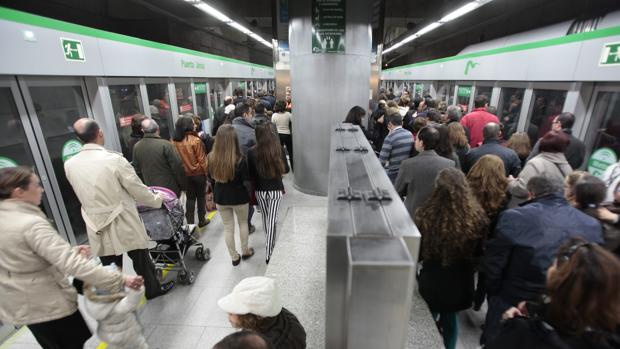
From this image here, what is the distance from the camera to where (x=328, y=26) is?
522cm

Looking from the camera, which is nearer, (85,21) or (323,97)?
(323,97)

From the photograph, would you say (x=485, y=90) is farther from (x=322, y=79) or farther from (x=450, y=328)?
(x=450, y=328)

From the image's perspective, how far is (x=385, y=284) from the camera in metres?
1.08

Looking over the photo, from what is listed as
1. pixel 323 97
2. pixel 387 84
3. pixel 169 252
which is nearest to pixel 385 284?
pixel 169 252

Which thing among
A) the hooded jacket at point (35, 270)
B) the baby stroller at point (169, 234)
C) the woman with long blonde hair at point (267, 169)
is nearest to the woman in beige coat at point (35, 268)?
the hooded jacket at point (35, 270)

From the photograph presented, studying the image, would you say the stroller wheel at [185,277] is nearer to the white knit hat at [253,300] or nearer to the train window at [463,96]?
the white knit hat at [253,300]

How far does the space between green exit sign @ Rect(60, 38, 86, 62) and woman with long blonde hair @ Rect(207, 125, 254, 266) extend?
2.21 m

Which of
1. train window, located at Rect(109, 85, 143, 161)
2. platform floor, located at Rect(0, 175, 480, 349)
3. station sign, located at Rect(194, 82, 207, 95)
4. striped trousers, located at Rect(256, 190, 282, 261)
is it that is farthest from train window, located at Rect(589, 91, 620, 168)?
station sign, located at Rect(194, 82, 207, 95)

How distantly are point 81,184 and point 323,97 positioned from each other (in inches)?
159

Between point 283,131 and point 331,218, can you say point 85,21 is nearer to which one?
point 283,131

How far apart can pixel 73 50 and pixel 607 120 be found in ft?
24.1

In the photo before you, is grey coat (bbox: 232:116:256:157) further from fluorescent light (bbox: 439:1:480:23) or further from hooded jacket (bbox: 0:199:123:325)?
fluorescent light (bbox: 439:1:480:23)

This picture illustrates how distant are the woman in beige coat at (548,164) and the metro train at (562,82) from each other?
1.79m

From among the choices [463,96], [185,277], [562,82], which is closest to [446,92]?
[463,96]
